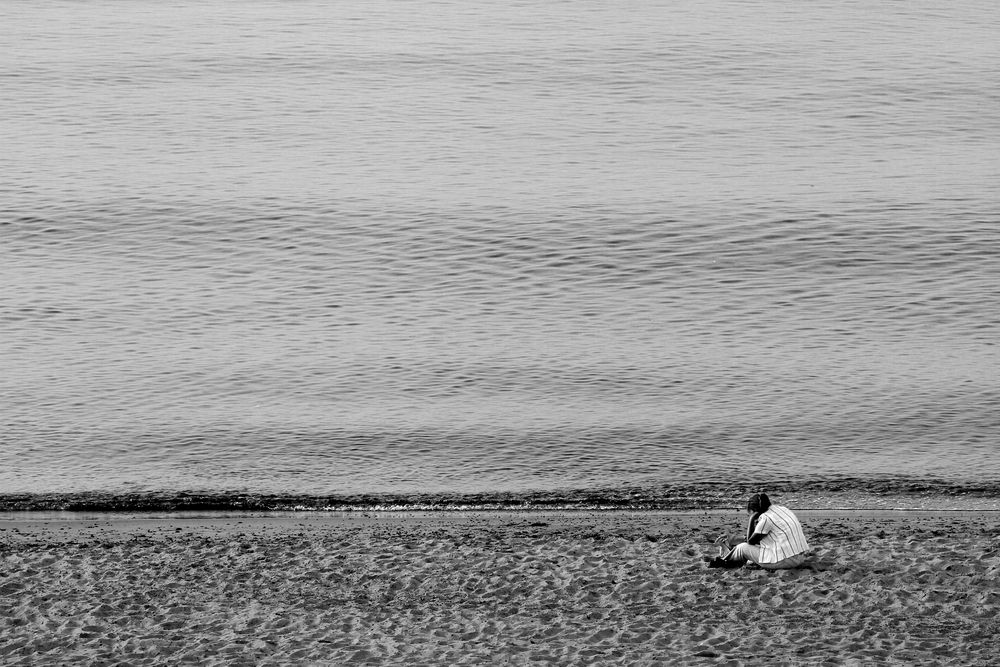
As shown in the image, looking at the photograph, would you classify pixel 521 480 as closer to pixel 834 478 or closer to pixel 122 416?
pixel 834 478

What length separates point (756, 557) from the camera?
16328 mm

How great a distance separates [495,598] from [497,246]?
29.3m

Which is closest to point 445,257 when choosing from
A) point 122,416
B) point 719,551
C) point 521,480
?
point 122,416

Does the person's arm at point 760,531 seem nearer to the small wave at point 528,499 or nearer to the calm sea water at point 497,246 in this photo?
the small wave at point 528,499

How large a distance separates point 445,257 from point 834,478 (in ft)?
76.0

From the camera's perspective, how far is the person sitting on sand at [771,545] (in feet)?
53.5

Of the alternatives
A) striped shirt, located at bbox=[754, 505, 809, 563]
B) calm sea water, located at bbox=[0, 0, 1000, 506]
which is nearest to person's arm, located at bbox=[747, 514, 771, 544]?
striped shirt, located at bbox=[754, 505, 809, 563]

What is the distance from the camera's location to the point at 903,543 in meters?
17.5

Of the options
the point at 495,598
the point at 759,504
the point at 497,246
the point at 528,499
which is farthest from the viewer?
the point at 497,246

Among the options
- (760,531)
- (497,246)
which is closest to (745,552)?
(760,531)

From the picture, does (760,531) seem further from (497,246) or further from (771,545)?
(497,246)

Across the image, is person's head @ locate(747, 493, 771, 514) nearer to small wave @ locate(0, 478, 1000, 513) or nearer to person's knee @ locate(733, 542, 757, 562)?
person's knee @ locate(733, 542, 757, 562)

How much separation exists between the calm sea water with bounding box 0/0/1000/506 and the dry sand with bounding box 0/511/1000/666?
12.7 feet

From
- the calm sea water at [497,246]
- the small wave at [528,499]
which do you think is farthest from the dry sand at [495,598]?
the calm sea water at [497,246]
